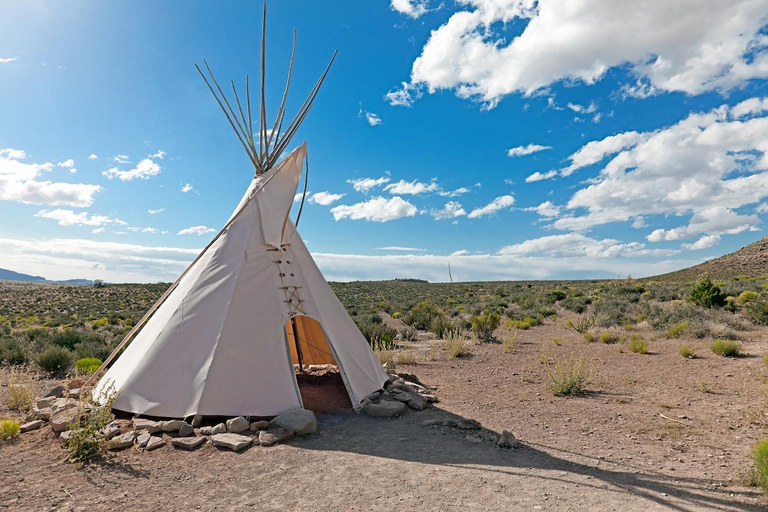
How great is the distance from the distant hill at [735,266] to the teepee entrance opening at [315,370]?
131 feet

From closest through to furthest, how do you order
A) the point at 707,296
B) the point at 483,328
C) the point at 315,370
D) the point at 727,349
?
the point at 315,370, the point at 727,349, the point at 483,328, the point at 707,296

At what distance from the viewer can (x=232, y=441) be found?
5.83 metres

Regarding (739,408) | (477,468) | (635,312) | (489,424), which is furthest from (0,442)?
(635,312)

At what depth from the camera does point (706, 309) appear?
18000 millimetres

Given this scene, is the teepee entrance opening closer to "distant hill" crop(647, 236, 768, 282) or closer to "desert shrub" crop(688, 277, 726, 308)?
"desert shrub" crop(688, 277, 726, 308)

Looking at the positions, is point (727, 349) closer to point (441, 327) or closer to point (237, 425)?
point (441, 327)

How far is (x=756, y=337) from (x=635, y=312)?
6.02 metres

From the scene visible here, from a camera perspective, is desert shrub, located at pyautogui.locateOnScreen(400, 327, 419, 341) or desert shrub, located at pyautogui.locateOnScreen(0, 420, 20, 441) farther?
desert shrub, located at pyautogui.locateOnScreen(400, 327, 419, 341)

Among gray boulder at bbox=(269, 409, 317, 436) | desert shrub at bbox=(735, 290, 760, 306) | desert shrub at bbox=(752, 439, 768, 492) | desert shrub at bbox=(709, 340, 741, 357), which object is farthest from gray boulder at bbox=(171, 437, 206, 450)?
desert shrub at bbox=(735, 290, 760, 306)

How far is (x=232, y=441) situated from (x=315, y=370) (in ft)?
14.1

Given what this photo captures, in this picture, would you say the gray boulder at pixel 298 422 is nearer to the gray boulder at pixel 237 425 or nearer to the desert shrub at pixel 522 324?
the gray boulder at pixel 237 425

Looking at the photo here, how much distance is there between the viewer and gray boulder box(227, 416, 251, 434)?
6180mm

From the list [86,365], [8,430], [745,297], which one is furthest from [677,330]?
[8,430]

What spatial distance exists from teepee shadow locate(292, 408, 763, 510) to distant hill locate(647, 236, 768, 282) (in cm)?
4135
